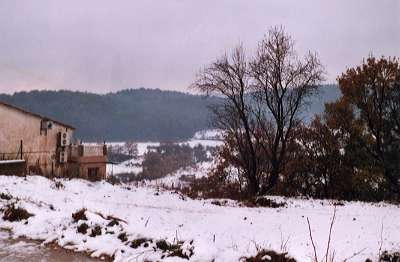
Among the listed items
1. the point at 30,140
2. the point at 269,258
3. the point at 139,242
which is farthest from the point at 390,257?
the point at 30,140

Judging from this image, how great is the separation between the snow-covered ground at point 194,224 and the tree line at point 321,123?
5.89 metres

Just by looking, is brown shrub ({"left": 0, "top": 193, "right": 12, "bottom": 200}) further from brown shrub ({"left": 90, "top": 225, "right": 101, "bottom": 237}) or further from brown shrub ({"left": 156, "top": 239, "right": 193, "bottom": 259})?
brown shrub ({"left": 156, "top": 239, "right": 193, "bottom": 259})

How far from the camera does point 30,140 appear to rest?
1321 inches

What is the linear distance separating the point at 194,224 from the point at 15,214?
213 inches

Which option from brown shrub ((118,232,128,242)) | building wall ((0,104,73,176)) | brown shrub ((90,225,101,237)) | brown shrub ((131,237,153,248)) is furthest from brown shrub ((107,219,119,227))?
building wall ((0,104,73,176))

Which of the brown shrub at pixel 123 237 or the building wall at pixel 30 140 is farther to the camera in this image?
the building wall at pixel 30 140

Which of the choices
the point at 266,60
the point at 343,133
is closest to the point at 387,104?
the point at 343,133

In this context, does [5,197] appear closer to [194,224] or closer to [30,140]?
[194,224]

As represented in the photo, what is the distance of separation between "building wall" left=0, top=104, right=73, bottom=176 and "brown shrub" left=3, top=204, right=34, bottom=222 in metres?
18.4

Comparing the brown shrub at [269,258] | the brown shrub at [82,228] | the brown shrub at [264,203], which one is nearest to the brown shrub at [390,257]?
the brown shrub at [269,258]

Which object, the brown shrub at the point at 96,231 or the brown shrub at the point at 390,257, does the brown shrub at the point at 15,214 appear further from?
the brown shrub at the point at 390,257

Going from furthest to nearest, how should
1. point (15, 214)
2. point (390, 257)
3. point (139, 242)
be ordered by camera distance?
point (15, 214) < point (390, 257) < point (139, 242)

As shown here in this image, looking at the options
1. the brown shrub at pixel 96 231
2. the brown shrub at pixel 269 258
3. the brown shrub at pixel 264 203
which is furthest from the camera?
the brown shrub at pixel 264 203

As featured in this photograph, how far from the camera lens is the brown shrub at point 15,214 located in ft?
35.2
